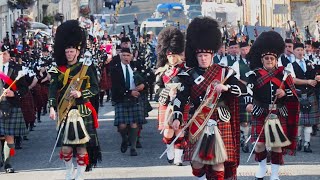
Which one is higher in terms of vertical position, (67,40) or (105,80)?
(67,40)

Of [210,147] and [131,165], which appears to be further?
[131,165]

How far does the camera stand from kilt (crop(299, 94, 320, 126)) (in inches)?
682

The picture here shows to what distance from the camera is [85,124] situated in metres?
13.9

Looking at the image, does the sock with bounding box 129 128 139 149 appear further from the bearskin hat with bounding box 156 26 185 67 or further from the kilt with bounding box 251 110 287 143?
the kilt with bounding box 251 110 287 143

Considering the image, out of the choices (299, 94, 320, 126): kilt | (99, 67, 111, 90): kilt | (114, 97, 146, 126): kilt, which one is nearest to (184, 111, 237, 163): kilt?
(299, 94, 320, 126): kilt

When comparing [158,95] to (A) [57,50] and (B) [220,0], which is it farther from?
(B) [220,0]

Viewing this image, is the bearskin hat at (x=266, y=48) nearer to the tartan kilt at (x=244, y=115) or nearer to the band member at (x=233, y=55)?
the tartan kilt at (x=244, y=115)

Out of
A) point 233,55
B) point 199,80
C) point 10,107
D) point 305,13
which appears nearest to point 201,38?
point 199,80

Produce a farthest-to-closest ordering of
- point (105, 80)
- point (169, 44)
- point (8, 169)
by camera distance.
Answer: point (105, 80), point (169, 44), point (8, 169)

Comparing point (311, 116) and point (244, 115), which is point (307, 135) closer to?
point (311, 116)

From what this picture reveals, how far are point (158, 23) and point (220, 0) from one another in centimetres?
1632

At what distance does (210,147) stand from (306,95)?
19.1 feet

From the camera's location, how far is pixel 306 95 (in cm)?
1748

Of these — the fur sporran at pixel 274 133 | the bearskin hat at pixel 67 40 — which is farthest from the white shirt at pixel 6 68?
the fur sporran at pixel 274 133
